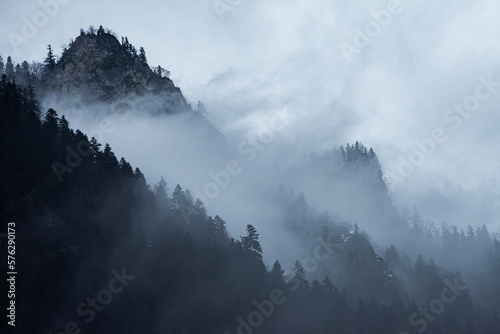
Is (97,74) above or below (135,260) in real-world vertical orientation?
above

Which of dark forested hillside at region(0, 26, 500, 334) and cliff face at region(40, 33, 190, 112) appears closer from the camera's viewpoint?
dark forested hillside at region(0, 26, 500, 334)

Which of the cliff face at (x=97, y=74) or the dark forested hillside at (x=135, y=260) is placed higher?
the cliff face at (x=97, y=74)

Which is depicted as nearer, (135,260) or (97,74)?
(135,260)

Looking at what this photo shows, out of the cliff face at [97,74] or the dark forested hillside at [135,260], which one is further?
the cliff face at [97,74]

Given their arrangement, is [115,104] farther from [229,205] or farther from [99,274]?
[99,274]

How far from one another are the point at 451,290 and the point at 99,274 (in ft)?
260

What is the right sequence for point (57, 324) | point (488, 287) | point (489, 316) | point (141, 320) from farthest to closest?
point (488, 287), point (489, 316), point (141, 320), point (57, 324)

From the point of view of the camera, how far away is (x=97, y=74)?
14275cm

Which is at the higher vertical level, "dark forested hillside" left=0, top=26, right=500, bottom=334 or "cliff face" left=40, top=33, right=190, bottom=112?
"cliff face" left=40, top=33, right=190, bottom=112

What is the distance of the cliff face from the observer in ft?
462

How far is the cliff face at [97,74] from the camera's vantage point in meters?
141

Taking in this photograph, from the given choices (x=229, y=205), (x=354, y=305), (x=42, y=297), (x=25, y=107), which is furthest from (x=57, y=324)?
(x=229, y=205)

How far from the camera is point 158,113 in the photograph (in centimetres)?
16125

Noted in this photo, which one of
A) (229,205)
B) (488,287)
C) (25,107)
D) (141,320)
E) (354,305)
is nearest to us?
(141,320)
